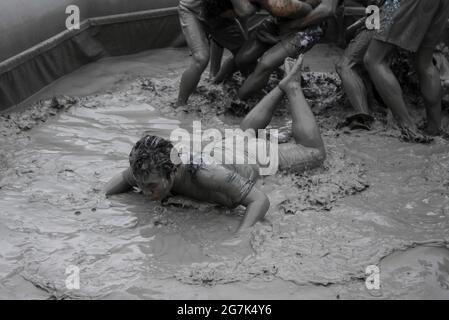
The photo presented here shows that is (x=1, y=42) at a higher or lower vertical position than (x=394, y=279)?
higher

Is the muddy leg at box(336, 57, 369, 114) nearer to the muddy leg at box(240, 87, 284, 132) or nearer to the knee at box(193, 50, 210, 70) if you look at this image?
the muddy leg at box(240, 87, 284, 132)

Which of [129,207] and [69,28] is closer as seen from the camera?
[129,207]

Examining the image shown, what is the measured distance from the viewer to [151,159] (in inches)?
144

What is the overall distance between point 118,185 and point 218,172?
32.3 inches

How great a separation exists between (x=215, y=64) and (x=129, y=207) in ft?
9.32

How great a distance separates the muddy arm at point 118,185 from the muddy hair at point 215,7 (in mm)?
2160

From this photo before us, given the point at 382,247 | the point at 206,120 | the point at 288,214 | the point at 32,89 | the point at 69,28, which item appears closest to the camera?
the point at 382,247

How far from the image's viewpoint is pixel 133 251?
3791mm

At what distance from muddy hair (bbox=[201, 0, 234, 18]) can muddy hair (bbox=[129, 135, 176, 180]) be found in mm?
2437

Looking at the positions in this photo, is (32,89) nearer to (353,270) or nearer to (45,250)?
(45,250)

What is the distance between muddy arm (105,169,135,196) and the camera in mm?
4349

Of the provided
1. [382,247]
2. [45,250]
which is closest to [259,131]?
[382,247]

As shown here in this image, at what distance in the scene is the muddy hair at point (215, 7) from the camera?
581 centimetres

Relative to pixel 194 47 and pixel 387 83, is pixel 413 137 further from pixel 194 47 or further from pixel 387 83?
pixel 194 47
